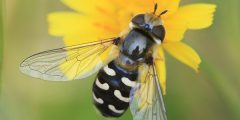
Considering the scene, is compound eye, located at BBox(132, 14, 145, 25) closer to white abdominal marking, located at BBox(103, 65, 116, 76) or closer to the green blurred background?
white abdominal marking, located at BBox(103, 65, 116, 76)

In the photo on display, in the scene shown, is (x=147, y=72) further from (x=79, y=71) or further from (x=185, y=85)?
(x=185, y=85)

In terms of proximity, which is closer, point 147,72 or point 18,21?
point 147,72

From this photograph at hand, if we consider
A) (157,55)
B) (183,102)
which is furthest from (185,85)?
(157,55)

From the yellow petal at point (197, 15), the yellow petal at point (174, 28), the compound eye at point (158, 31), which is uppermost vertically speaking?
the compound eye at point (158, 31)

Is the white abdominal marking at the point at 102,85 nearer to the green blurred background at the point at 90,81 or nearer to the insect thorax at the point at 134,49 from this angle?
the insect thorax at the point at 134,49

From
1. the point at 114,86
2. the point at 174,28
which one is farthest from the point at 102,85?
the point at 174,28

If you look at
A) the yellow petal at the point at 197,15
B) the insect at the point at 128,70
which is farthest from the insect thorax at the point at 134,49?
the yellow petal at the point at 197,15

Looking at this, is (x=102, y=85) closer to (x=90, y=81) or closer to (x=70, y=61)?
(x=70, y=61)
